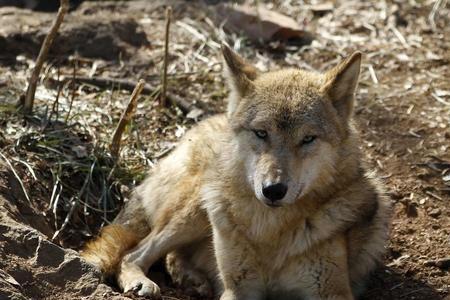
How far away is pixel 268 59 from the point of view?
898 centimetres

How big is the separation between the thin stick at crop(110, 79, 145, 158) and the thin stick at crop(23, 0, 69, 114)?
2.46 ft

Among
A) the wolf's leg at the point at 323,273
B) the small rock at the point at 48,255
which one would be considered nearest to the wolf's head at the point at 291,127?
the wolf's leg at the point at 323,273

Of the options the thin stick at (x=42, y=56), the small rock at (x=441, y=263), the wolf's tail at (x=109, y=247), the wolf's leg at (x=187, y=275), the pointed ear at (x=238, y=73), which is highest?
the pointed ear at (x=238, y=73)

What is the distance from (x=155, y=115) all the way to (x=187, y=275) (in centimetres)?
224

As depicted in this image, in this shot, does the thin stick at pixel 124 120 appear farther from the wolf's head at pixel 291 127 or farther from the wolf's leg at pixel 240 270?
the wolf's leg at pixel 240 270

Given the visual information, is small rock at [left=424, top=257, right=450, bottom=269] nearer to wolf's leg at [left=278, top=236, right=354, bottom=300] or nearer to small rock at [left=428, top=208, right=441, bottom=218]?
small rock at [left=428, top=208, right=441, bottom=218]

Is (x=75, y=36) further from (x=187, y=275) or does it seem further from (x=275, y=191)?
(x=275, y=191)

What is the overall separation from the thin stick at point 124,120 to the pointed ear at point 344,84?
1.85 metres

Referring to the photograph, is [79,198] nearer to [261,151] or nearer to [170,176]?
[170,176]

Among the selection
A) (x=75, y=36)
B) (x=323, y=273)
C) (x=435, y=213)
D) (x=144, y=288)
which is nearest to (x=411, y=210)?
(x=435, y=213)

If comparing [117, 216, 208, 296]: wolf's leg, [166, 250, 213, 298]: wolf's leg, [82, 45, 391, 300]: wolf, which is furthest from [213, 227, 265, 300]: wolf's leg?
[117, 216, 208, 296]: wolf's leg

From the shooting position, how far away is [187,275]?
238 inches

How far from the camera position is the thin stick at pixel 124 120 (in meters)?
6.81

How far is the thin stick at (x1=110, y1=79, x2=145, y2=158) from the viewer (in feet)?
22.3
